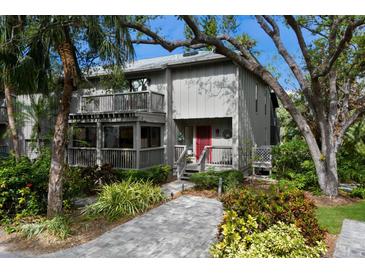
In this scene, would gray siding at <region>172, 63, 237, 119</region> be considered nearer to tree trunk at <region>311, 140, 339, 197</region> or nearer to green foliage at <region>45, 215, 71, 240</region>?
tree trunk at <region>311, 140, 339, 197</region>

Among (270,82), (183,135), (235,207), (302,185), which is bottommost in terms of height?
(302,185)

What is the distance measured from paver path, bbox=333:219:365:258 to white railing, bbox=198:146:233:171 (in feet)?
21.5

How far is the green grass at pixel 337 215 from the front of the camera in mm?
5984

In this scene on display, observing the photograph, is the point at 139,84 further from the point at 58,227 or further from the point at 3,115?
the point at 3,115

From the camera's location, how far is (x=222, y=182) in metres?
9.52

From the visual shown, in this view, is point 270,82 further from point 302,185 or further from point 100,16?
point 100,16

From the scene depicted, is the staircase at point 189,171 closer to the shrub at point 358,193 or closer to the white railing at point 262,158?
the white railing at point 262,158

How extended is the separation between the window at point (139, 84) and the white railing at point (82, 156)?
4307 mm

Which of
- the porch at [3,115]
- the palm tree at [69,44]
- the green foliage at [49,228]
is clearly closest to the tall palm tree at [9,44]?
the palm tree at [69,44]

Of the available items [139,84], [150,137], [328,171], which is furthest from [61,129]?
[139,84]

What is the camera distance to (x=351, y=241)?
508cm

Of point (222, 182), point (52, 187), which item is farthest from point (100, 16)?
point (222, 182)

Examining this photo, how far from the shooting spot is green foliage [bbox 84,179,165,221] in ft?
22.2
